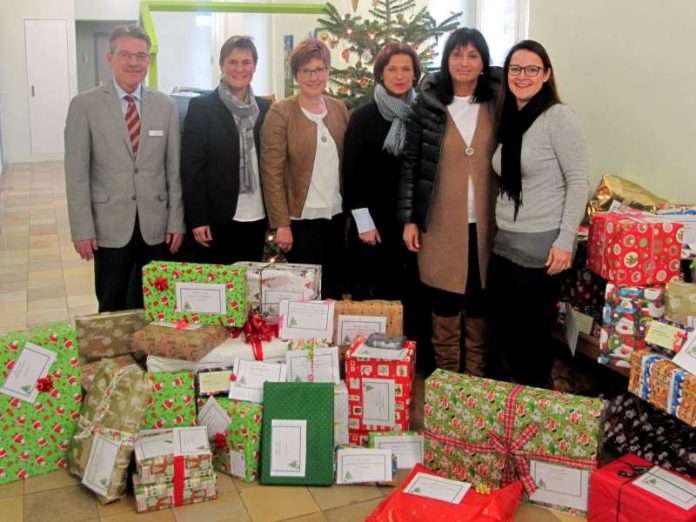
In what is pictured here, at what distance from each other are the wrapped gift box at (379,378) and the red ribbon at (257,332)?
33 centimetres

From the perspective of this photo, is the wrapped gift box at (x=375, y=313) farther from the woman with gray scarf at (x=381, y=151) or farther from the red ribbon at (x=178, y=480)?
the red ribbon at (x=178, y=480)

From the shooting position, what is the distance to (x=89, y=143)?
9.54 feet

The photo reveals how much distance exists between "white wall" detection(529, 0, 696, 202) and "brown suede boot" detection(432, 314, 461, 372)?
1049mm

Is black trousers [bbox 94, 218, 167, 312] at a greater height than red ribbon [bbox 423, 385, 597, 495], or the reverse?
black trousers [bbox 94, 218, 167, 312]

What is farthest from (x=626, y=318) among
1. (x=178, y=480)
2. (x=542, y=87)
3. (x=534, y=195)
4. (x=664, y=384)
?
(x=178, y=480)

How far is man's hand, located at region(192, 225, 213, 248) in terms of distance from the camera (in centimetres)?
308

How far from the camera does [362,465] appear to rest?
2.55 m

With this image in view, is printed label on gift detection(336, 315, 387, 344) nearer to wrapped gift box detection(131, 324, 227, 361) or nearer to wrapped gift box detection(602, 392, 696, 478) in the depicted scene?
wrapped gift box detection(131, 324, 227, 361)

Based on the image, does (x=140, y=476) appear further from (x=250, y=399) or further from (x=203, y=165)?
(x=203, y=165)

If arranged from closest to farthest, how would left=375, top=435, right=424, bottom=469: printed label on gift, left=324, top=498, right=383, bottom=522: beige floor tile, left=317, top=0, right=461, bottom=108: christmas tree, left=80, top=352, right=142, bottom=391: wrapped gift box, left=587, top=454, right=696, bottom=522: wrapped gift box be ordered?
left=587, top=454, right=696, bottom=522: wrapped gift box < left=324, top=498, right=383, bottom=522: beige floor tile < left=375, top=435, right=424, bottom=469: printed label on gift < left=80, top=352, right=142, bottom=391: wrapped gift box < left=317, top=0, right=461, bottom=108: christmas tree

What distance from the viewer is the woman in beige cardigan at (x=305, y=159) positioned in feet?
10.0

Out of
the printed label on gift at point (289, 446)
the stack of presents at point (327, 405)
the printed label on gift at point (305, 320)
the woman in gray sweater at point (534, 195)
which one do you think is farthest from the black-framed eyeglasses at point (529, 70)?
the printed label on gift at point (289, 446)

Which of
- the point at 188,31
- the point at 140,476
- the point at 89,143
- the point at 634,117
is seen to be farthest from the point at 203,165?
the point at 188,31

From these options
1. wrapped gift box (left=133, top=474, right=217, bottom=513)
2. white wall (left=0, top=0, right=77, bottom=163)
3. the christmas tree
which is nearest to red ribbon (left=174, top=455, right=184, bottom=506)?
wrapped gift box (left=133, top=474, right=217, bottom=513)
